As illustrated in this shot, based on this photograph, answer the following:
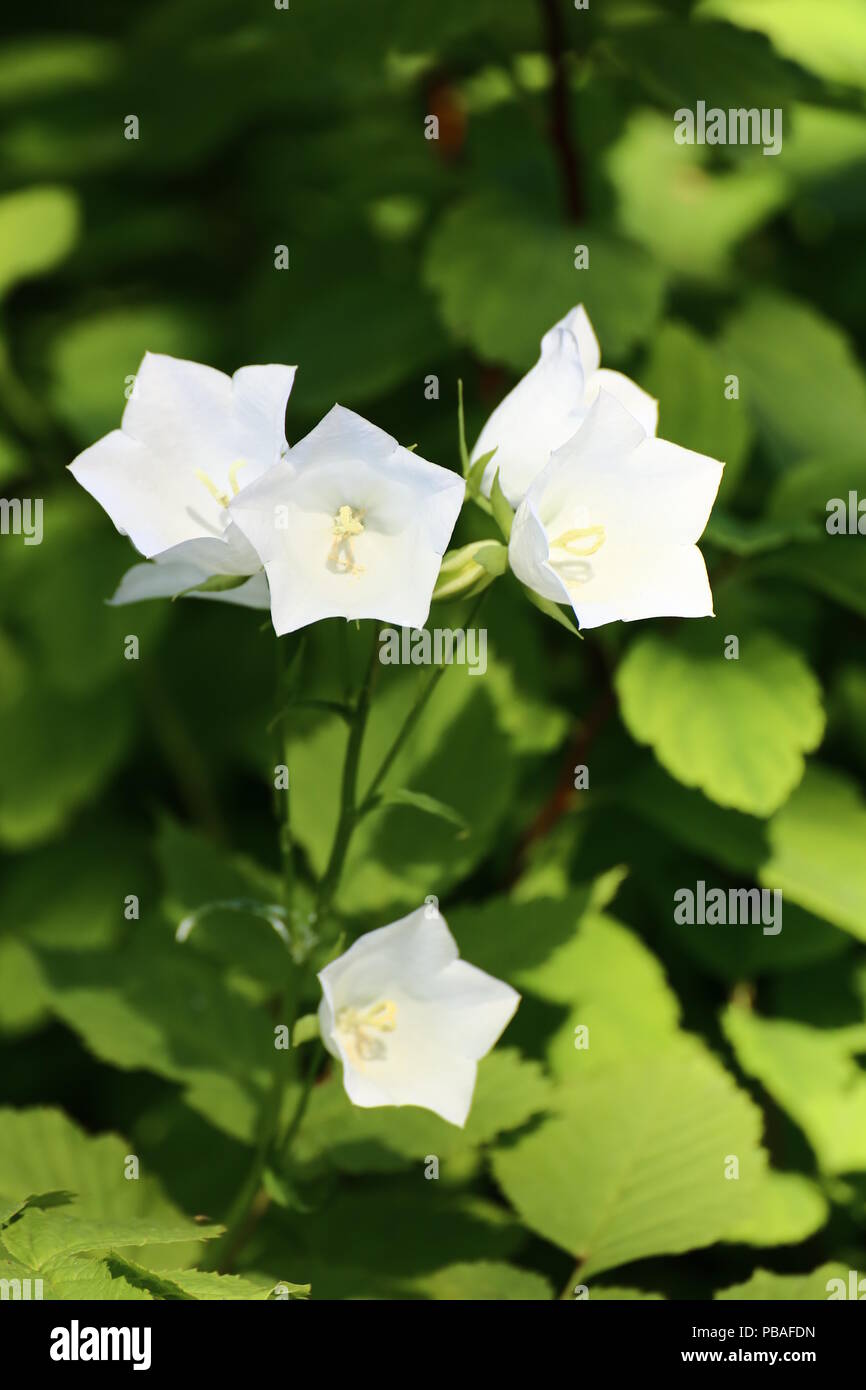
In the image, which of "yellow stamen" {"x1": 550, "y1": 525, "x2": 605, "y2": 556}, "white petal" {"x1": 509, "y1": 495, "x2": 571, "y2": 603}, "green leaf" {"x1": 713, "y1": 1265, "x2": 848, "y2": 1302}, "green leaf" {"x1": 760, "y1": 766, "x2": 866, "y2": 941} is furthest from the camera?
"green leaf" {"x1": 760, "y1": 766, "x2": 866, "y2": 941}

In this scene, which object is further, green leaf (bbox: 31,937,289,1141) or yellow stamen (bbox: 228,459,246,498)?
green leaf (bbox: 31,937,289,1141)

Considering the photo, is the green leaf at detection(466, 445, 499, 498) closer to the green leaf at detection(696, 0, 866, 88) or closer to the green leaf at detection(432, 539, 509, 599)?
the green leaf at detection(432, 539, 509, 599)

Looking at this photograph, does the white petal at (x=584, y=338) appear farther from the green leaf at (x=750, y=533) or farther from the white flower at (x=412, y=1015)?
the white flower at (x=412, y=1015)

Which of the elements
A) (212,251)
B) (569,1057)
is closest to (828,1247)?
(569,1057)

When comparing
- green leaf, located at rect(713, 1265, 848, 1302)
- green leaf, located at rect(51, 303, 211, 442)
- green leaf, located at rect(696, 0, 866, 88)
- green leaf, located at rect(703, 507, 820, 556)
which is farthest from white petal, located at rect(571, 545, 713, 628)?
green leaf, located at rect(696, 0, 866, 88)

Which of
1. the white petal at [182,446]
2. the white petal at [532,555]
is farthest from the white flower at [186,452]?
the white petal at [532,555]

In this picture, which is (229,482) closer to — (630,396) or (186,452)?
(186,452)

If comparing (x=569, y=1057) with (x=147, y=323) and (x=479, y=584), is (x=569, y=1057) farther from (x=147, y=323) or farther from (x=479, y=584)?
(x=147, y=323)

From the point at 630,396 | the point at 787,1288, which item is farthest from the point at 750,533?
the point at 787,1288
